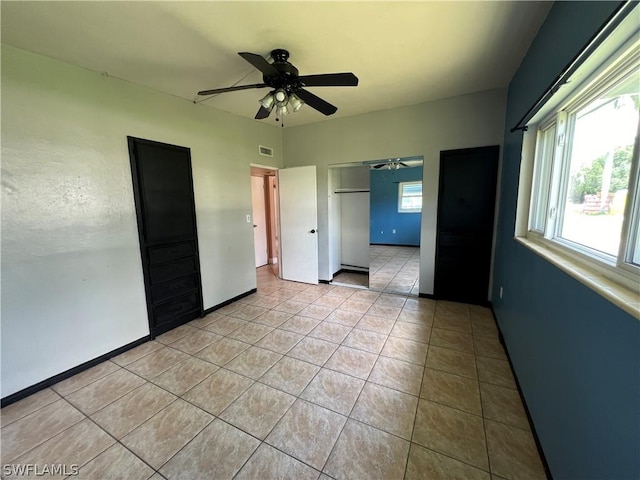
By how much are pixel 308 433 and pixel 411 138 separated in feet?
11.2

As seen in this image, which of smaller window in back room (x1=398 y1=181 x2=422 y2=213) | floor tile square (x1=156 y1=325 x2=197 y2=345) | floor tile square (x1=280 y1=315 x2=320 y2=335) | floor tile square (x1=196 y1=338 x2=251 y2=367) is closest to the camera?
floor tile square (x1=196 y1=338 x2=251 y2=367)

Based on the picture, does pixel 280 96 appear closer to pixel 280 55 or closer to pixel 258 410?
pixel 280 55

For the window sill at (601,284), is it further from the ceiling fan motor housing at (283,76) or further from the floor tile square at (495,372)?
the ceiling fan motor housing at (283,76)

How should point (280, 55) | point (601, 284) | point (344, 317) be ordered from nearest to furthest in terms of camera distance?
point (601, 284)
point (280, 55)
point (344, 317)

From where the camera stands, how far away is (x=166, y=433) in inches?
62.6

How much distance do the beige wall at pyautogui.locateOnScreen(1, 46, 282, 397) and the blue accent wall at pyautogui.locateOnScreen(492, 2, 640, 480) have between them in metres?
3.29

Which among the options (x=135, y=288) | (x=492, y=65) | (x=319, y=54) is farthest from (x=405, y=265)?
(x=135, y=288)

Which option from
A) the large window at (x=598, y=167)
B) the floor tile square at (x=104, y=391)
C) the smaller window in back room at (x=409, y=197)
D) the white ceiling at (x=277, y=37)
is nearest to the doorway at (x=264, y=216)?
the white ceiling at (x=277, y=37)

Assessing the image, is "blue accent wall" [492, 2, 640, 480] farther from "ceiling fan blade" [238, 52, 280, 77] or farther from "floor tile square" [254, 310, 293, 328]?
"floor tile square" [254, 310, 293, 328]

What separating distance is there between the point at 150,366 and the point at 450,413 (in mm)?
2464

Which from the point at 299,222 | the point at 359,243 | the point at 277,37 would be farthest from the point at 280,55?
the point at 359,243

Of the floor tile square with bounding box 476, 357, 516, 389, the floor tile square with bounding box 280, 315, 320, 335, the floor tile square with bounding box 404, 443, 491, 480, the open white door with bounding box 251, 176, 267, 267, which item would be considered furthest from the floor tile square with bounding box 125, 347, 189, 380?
the open white door with bounding box 251, 176, 267, 267

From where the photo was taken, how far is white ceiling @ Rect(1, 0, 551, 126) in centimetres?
160

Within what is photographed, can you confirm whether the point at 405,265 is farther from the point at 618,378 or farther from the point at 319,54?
the point at 618,378
